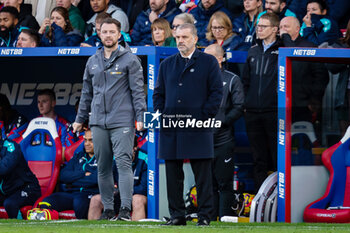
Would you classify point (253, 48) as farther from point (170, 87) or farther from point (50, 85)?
point (50, 85)

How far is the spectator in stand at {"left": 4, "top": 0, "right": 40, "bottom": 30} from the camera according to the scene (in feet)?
40.8

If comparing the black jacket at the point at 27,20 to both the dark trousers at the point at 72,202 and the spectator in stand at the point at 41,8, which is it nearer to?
the spectator in stand at the point at 41,8

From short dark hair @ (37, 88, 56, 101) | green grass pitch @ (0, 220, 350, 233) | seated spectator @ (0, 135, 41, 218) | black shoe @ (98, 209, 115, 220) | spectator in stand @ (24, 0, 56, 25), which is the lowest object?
green grass pitch @ (0, 220, 350, 233)

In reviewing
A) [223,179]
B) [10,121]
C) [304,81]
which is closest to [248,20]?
[304,81]

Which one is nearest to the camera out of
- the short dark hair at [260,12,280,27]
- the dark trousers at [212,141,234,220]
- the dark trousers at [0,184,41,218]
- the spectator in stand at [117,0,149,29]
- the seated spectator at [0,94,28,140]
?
the dark trousers at [212,141,234,220]

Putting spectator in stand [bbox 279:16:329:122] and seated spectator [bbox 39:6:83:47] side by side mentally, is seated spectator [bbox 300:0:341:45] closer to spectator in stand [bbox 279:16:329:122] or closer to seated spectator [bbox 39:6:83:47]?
spectator in stand [bbox 279:16:329:122]

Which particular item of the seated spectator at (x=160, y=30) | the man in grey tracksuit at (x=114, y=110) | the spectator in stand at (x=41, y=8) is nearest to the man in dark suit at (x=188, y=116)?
the man in grey tracksuit at (x=114, y=110)

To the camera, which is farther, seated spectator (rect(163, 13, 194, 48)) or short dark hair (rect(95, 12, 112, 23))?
short dark hair (rect(95, 12, 112, 23))

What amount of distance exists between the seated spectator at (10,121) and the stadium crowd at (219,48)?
0.01m

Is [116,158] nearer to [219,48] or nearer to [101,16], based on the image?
[219,48]

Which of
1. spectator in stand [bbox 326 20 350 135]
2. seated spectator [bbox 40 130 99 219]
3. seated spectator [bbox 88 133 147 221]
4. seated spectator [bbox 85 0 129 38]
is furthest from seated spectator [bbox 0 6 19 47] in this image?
spectator in stand [bbox 326 20 350 135]

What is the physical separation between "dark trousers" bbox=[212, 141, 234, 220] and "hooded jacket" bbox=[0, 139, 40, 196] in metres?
2.44

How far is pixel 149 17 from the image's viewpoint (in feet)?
38.2

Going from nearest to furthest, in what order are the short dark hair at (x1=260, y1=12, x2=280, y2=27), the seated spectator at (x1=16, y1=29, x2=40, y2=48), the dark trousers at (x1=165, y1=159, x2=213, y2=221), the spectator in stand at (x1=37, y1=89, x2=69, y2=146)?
1. the dark trousers at (x1=165, y1=159, x2=213, y2=221)
2. the short dark hair at (x1=260, y1=12, x2=280, y2=27)
3. the seated spectator at (x1=16, y1=29, x2=40, y2=48)
4. the spectator in stand at (x1=37, y1=89, x2=69, y2=146)
